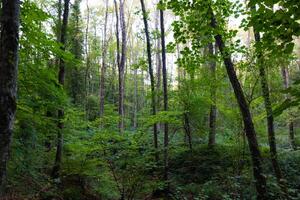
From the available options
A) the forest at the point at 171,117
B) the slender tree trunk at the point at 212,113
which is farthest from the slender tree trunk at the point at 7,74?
the slender tree trunk at the point at 212,113

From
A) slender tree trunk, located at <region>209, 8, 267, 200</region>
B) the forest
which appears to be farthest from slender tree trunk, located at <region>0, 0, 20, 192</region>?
slender tree trunk, located at <region>209, 8, 267, 200</region>

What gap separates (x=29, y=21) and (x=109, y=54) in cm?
2877

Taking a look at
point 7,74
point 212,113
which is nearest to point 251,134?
point 7,74

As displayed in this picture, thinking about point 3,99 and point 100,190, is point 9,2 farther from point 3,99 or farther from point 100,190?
point 100,190

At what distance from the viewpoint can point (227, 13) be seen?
6098mm

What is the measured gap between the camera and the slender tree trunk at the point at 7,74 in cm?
318

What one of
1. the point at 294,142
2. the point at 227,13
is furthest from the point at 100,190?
the point at 294,142

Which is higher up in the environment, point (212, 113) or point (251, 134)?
point (212, 113)

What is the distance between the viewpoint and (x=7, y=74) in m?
3.28

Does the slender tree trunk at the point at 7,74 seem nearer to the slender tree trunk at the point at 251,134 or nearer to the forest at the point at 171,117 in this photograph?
the forest at the point at 171,117

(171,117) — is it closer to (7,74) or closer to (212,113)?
(212,113)

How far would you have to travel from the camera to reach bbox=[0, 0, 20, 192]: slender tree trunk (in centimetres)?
318

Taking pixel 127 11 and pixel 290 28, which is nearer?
pixel 290 28

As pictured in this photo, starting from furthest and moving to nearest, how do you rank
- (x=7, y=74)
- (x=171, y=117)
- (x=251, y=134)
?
1. (x=171, y=117)
2. (x=251, y=134)
3. (x=7, y=74)
